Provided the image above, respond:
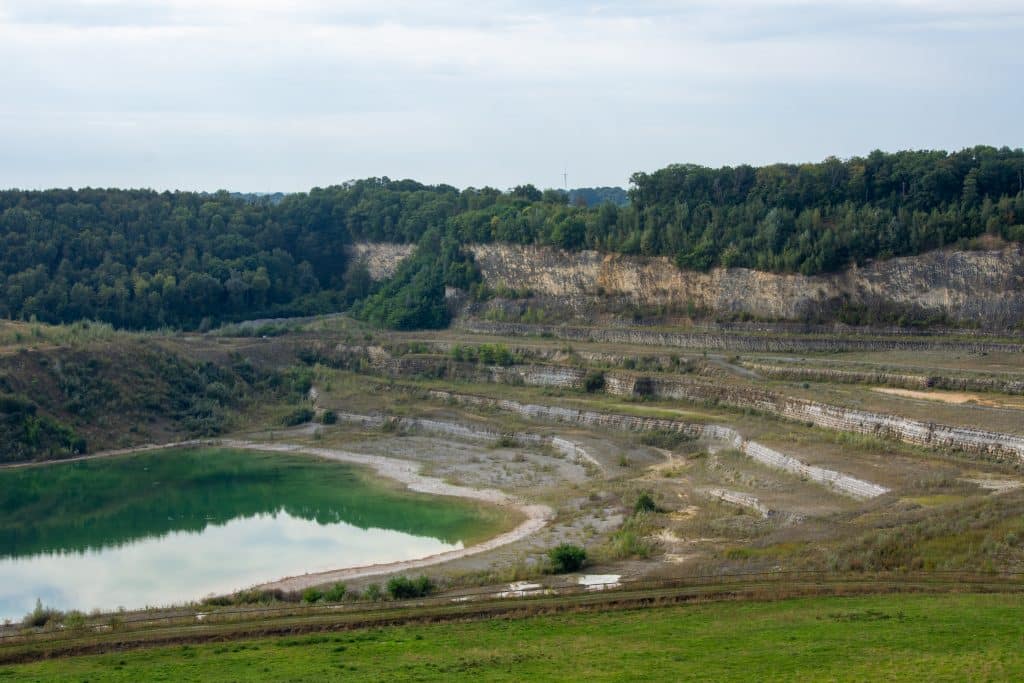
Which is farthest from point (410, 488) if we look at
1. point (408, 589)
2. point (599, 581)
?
point (599, 581)

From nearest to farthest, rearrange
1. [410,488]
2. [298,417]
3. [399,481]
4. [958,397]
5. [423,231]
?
[410,488] < [958,397] < [399,481] < [298,417] < [423,231]

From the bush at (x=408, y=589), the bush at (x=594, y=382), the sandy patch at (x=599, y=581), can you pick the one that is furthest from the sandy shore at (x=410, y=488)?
the bush at (x=594, y=382)

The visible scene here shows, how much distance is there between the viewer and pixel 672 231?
2776 inches

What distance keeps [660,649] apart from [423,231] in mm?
70030

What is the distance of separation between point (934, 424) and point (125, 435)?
3595 cm

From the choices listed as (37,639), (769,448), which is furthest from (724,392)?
(37,639)

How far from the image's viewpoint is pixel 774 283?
210 ft

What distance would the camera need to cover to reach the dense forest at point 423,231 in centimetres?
6234

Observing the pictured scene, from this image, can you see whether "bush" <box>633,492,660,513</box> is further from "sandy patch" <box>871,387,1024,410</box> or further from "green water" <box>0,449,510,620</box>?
Answer: "sandy patch" <box>871,387,1024,410</box>

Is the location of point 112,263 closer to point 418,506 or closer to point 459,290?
A: point 459,290

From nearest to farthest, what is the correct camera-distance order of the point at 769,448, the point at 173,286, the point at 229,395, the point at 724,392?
the point at 769,448
the point at 724,392
the point at 229,395
the point at 173,286

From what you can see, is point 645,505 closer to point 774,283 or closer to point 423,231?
point 774,283

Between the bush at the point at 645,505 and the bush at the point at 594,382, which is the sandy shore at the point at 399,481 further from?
the bush at the point at 594,382

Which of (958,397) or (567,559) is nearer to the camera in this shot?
(567,559)
